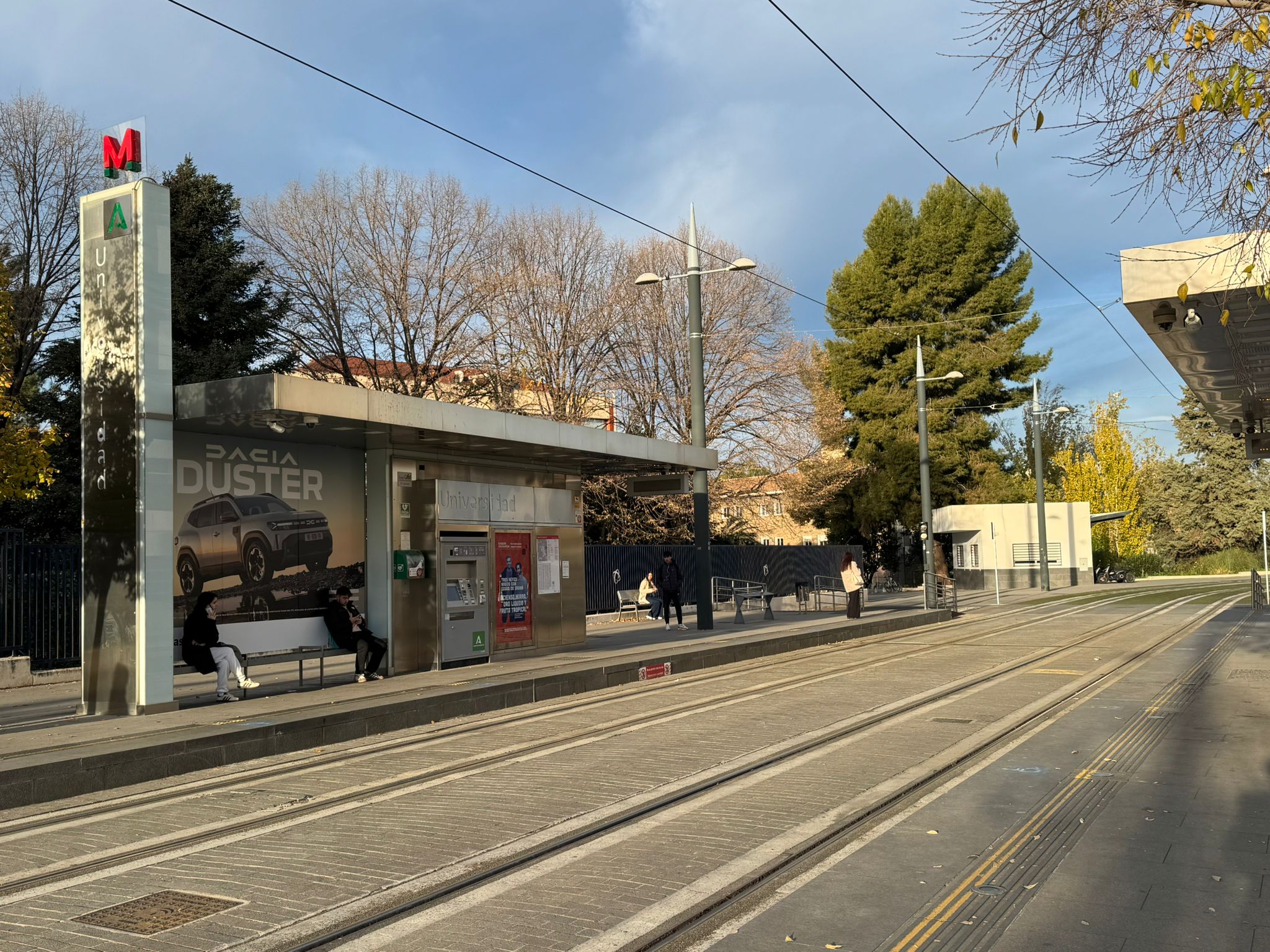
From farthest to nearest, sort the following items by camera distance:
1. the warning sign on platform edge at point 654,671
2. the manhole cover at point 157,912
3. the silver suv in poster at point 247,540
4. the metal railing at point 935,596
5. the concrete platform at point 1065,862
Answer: the metal railing at point 935,596, the warning sign on platform edge at point 654,671, the silver suv in poster at point 247,540, the manhole cover at point 157,912, the concrete platform at point 1065,862

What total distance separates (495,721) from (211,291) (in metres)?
20.3

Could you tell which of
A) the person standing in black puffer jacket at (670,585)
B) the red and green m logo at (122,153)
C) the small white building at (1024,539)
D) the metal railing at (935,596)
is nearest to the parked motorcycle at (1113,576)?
the small white building at (1024,539)

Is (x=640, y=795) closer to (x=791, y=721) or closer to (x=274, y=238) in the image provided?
(x=791, y=721)

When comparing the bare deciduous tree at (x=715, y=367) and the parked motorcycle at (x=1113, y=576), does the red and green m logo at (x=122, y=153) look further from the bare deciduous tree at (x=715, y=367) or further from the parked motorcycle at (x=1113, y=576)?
the parked motorcycle at (x=1113, y=576)

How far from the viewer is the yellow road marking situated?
16.0 feet

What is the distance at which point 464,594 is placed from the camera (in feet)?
52.3

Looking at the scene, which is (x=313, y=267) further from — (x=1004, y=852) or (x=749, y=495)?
(x=1004, y=852)

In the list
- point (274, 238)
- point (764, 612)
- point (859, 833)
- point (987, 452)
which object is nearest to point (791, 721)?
point (859, 833)

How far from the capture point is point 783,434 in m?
36.8

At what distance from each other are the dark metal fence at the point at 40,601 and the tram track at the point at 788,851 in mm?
12687

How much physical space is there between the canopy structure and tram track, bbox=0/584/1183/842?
637 cm

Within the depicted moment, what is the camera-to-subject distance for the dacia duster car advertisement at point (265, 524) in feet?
42.0

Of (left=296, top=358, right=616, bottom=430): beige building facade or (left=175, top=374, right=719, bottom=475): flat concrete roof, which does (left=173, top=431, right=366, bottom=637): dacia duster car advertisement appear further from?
(left=296, top=358, right=616, bottom=430): beige building facade

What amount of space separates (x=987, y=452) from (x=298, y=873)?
4959 cm
